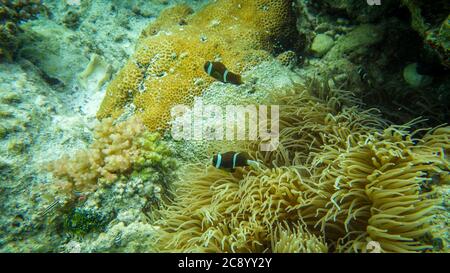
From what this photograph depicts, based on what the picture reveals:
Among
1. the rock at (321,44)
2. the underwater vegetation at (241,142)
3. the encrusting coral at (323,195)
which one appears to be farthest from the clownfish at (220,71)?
the rock at (321,44)

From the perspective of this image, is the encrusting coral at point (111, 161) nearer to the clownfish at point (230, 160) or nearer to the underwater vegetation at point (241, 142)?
the underwater vegetation at point (241, 142)

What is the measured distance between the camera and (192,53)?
390 centimetres

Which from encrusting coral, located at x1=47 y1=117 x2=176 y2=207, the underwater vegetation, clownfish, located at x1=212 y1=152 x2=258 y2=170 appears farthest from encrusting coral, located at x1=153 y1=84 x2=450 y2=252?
encrusting coral, located at x1=47 y1=117 x2=176 y2=207

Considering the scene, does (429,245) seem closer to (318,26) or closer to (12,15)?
(318,26)

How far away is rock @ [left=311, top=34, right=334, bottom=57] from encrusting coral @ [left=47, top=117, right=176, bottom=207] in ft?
7.65

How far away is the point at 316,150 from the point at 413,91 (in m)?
1.22

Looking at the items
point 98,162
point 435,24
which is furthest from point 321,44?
point 98,162

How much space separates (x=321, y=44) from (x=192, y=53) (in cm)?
169

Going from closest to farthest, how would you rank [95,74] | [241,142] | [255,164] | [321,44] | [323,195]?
[323,195] → [255,164] → [241,142] → [321,44] → [95,74]

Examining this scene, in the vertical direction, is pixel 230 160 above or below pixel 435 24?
below

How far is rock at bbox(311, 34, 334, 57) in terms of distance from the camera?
3832 millimetres

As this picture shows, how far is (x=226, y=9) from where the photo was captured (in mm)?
4586

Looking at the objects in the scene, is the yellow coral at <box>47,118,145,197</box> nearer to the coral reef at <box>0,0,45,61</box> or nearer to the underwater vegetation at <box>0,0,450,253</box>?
the underwater vegetation at <box>0,0,450,253</box>

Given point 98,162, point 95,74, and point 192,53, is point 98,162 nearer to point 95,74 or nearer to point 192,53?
point 192,53
